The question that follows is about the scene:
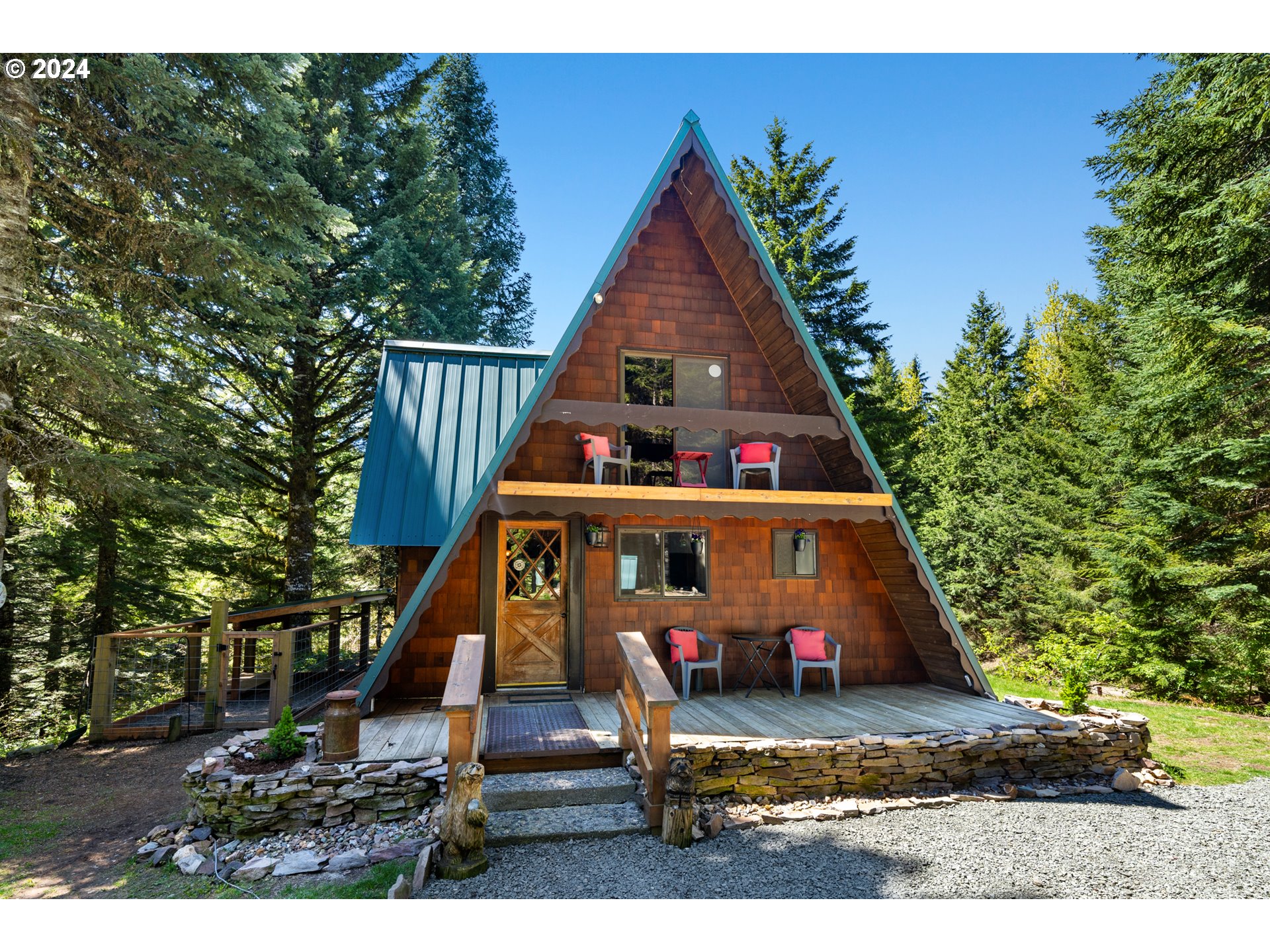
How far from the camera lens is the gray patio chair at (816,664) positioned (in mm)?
7016

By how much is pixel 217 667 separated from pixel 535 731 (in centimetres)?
399

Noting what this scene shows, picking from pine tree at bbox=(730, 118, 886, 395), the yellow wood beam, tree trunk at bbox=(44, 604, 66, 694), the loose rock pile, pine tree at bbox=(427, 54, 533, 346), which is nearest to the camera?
the loose rock pile

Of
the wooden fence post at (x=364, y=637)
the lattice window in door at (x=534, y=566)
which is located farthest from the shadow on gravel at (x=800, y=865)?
the wooden fence post at (x=364, y=637)

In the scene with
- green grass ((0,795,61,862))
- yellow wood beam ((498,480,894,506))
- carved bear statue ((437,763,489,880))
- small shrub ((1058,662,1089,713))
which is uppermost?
yellow wood beam ((498,480,894,506))

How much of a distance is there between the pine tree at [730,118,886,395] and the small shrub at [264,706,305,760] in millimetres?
14312

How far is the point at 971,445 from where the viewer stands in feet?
55.1

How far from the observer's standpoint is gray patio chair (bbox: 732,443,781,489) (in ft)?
24.2

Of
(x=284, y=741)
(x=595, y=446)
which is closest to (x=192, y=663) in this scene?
(x=284, y=741)

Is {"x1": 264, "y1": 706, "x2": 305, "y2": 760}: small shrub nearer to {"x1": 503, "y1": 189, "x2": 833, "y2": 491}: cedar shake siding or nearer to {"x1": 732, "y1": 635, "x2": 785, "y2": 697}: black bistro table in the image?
{"x1": 503, "y1": 189, "x2": 833, "y2": 491}: cedar shake siding

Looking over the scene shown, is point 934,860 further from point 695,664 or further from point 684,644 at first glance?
point 684,644

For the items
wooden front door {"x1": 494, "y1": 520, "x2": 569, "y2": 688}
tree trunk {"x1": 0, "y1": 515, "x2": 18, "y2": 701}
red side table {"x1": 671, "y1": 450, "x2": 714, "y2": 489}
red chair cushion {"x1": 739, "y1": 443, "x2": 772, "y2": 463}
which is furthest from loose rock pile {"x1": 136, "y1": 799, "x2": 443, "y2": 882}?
tree trunk {"x1": 0, "y1": 515, "x2": 18, "y2": 701}

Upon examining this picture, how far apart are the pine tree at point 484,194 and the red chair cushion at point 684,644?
12.2 m

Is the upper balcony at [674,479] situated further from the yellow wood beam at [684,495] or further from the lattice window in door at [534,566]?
the lattice window in door at [534,566]
